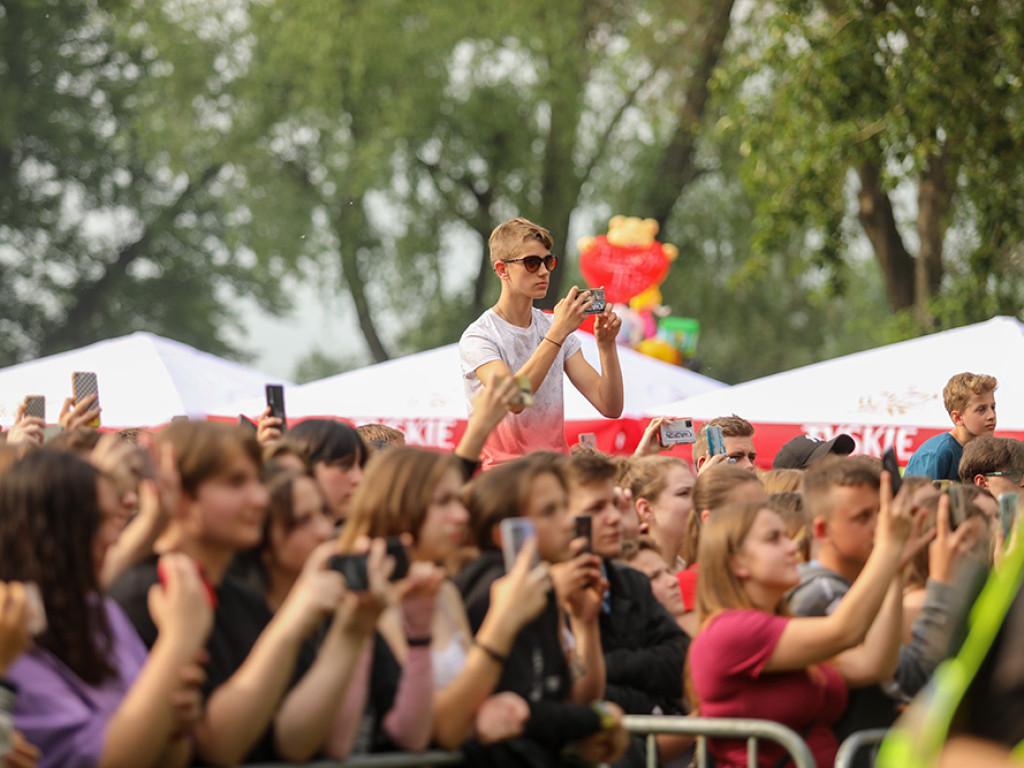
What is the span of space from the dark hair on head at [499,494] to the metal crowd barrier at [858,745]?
3.33ft

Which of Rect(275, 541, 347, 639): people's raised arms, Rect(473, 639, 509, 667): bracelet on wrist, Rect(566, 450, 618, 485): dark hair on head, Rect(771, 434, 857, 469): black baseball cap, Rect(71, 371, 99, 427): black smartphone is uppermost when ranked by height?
Rect(71, 371, 99, 427): black smartphone

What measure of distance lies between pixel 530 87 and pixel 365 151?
319 cm

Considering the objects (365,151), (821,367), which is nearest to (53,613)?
(821,367)

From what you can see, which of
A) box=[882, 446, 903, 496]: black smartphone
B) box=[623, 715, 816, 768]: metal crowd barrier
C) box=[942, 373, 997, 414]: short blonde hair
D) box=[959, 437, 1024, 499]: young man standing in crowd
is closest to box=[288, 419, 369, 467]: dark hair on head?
box=[623, 715, 816, 768]: metal crowd barrier

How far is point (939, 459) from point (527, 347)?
3.19 m

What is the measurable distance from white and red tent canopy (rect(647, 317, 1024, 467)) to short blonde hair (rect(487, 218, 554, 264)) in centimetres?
414

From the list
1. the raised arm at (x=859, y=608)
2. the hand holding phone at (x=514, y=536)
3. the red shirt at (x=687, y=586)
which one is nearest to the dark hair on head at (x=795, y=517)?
the red shirt at (x=687, y=586)

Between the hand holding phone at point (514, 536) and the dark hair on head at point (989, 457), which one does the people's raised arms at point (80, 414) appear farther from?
the dark hair on head at point (989, 457)

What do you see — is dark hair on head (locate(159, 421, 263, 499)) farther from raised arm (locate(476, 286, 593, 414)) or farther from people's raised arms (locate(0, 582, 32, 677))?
raised arm (locate(476, 286, 593, 414))

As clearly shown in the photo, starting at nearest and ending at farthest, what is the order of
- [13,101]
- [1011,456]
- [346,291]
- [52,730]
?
[52,730], [1011,456], [346,291], [13,101]

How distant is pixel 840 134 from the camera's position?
14.3m

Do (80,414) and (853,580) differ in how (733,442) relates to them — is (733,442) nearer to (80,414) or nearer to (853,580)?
(853,580)

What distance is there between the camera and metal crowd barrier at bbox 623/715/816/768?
3.70 m

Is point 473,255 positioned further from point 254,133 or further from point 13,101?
point 13,101
